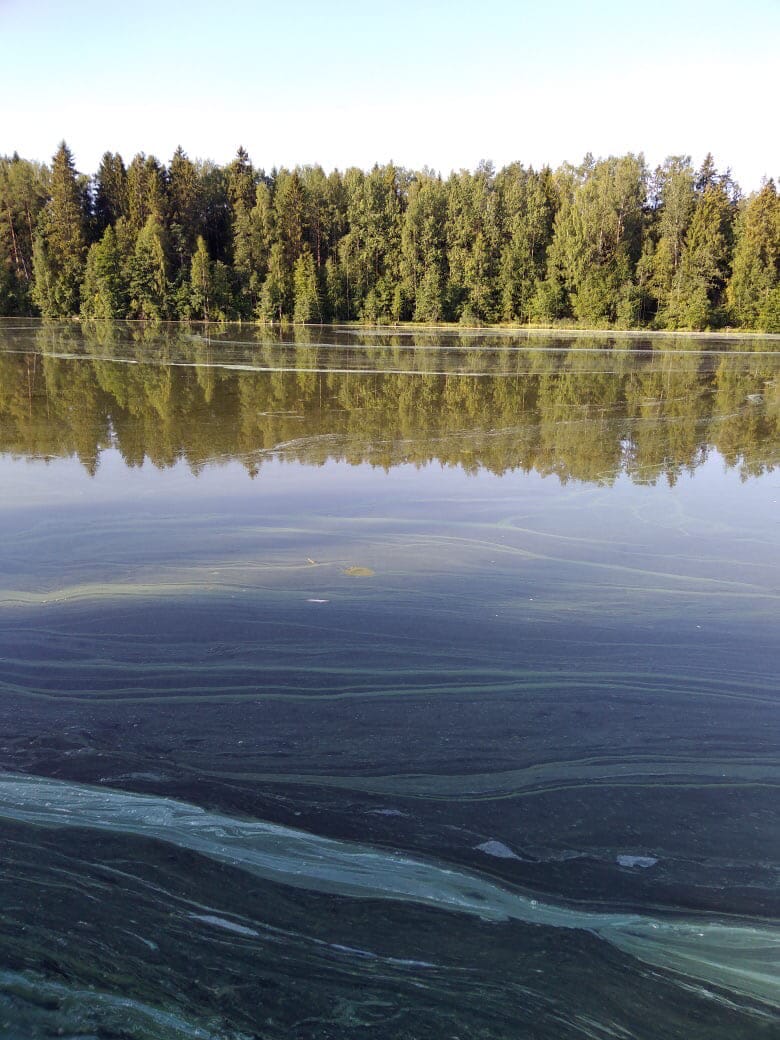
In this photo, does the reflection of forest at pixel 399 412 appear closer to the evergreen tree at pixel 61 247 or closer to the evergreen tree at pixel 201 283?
the evergreen tree at pixel 201 283

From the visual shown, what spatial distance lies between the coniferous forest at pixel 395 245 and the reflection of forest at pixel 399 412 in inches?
828

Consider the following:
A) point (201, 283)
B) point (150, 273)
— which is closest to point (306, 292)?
point (201, 283)

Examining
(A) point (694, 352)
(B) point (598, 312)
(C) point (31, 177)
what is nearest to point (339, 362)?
(A) point (694, 352)

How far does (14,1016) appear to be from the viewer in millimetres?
1479

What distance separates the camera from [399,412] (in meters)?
9.32

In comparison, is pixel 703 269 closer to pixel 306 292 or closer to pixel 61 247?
pixel 306 292

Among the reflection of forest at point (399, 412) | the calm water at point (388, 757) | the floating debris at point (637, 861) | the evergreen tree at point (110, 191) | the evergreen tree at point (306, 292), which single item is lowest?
the floating debris at point (637, 861)

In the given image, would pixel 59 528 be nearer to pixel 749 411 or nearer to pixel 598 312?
pixel 749 411

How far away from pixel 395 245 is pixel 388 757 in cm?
4265

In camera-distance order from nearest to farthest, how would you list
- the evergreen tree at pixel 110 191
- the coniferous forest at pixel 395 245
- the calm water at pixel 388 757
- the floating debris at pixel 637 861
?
the calm water at pixel 388 757 → the floating debris at pixel 637 861 → the coniferous forest at pixel 395 245 → the evergreen tree at pixel 110 191

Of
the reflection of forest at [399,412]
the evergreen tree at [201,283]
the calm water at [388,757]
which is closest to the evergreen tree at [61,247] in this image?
the evergreen tree at [201,283]

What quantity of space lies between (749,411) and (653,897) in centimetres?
911

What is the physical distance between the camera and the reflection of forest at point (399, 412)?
6.86 meters

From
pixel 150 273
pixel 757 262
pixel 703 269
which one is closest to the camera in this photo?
pixel 757 262
